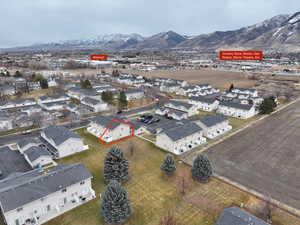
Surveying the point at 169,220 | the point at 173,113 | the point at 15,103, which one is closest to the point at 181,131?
the point at 173,113

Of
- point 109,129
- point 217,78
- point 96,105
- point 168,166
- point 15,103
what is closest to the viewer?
point 168,166

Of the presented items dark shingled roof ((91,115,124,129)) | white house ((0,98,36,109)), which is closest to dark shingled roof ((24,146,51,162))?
dark shingled roof ((91,115,124,129))

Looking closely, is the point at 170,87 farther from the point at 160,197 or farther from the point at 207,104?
the point at 160,197

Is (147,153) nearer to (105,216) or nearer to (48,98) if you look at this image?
(105,216)

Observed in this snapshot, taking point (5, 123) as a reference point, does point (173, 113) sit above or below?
above

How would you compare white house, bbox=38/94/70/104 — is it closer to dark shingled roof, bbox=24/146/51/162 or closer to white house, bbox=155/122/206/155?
dark shingled roof, bbox=24/146/51/162

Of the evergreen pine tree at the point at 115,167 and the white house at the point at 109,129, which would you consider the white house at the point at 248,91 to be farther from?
the evergreen pine tree at the point at 115,167

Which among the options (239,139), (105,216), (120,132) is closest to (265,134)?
(239,139)

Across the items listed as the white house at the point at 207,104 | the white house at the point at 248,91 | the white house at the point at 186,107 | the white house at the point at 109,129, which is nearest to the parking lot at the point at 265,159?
the white house at the point at 207,104
